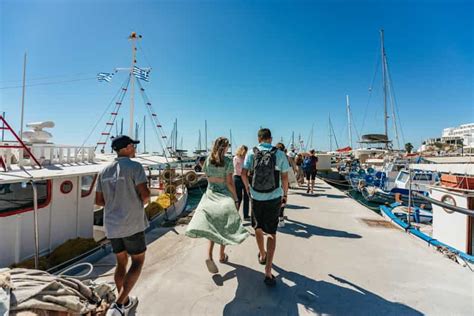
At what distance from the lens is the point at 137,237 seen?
2.41m

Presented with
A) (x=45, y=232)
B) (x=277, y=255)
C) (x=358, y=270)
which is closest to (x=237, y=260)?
(x=277, y=255)

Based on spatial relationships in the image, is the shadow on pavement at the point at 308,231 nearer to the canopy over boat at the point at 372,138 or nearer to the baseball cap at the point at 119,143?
the baseball cap at the point at 119,143

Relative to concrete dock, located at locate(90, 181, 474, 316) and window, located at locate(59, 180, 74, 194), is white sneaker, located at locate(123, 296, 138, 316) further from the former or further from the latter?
window, located at locate(59, 180, 74, 194)

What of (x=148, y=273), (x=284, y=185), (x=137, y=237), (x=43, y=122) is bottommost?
(x=148, y=273)

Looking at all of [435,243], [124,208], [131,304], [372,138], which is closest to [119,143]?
[124,208]

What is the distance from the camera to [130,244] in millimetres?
2383

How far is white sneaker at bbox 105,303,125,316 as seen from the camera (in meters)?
2.16

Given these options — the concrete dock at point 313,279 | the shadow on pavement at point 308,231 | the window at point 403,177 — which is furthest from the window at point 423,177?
the shadow on pavement at point 308,231

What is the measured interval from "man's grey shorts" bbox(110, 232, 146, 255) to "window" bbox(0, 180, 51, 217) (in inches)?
93.3

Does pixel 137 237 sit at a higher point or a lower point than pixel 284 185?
lower

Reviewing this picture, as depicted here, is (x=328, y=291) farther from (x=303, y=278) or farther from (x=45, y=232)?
(x=45, y=232)

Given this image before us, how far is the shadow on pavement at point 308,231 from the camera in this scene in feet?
15.9

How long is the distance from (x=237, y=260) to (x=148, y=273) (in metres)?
1.29

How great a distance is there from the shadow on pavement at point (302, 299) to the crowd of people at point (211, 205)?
0.57 ft
